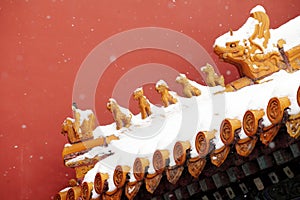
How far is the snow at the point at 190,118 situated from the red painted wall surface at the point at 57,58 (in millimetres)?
911

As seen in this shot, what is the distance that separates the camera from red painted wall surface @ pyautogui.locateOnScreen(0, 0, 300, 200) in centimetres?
411

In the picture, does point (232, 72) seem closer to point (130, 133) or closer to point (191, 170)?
point (130, 133)

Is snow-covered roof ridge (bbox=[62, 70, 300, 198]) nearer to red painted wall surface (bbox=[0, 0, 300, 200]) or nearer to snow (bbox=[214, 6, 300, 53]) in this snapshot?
snow (bbox=[214, 6, 300, 53])

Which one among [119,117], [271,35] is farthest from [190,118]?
[119,117]

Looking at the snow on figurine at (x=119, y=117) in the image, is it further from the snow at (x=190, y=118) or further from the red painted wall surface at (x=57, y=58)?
the red painted wall surface at (x=57, y=58)

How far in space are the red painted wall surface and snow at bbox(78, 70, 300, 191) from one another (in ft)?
2.99

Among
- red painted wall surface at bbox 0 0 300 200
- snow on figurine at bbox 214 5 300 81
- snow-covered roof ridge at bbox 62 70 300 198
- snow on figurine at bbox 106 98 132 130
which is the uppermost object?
red painted wall surface at bbox 0 0 300 200

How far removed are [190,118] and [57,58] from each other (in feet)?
6.61

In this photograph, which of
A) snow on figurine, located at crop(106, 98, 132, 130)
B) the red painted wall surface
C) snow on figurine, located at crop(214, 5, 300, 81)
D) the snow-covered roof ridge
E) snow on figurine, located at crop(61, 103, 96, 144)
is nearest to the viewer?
the snow-covered roof ridge

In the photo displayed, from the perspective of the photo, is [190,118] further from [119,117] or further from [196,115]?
[119,117]

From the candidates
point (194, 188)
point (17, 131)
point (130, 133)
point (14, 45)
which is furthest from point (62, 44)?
point (194, 188)

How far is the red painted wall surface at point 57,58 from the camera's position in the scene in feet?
13.5

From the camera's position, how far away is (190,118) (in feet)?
8.13

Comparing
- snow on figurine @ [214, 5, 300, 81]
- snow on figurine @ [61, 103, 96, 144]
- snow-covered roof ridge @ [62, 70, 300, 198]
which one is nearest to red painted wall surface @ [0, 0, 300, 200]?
snow on figurine @ [61, 103, 96, 144]
